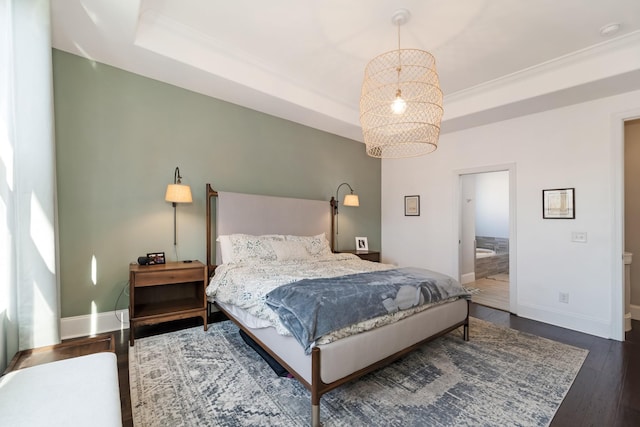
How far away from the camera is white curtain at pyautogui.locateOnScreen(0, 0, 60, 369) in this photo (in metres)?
1.66

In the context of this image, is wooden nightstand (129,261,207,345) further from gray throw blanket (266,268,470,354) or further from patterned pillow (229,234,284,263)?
gray throw blanket (266,268,470,354)

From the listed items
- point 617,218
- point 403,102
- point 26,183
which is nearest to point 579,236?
point 617,218

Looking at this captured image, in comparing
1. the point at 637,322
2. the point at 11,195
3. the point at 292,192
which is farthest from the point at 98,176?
the point at 637,322

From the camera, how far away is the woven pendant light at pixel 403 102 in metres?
2.46

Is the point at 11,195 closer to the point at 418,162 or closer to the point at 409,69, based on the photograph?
the point at 409,69

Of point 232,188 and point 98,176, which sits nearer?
point 98,176

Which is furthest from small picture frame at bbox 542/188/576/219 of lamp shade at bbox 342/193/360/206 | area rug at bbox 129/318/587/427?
lamp shade at bbox 342/193/360/206

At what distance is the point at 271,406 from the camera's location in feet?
6.04

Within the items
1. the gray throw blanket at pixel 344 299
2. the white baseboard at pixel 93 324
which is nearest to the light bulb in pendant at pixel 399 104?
the gray throw blanket at pixel 344 299

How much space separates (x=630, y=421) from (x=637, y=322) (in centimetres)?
269

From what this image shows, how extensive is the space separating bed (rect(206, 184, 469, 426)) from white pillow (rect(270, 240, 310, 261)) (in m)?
0.01

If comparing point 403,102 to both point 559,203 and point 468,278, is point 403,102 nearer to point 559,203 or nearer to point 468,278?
point 559,203

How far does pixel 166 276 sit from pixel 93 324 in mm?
910

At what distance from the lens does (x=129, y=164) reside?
3096mm
